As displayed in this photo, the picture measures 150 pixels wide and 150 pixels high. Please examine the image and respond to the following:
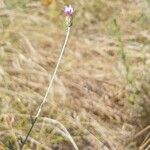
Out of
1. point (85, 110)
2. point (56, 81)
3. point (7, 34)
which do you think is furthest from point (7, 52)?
point (85, 110)

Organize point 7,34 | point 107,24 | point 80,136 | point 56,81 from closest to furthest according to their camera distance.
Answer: point 80,136 → point 56,81 → point 7,34 → point 107,24

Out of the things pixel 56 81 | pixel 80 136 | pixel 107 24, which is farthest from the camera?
pixel 107 24

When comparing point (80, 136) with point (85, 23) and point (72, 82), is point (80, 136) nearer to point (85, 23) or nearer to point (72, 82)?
point (72, 82)

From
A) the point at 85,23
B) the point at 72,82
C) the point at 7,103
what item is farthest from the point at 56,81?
the point at 85,23

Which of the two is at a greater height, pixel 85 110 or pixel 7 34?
pixel 7 34

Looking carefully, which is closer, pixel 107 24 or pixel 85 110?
pixel 85 110

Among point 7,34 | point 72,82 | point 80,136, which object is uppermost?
point 7,34
